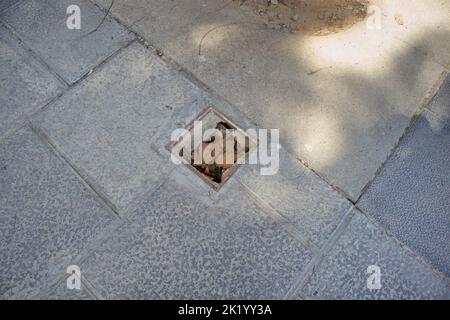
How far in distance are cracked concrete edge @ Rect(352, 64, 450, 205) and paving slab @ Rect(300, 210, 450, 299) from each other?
0.75 feet

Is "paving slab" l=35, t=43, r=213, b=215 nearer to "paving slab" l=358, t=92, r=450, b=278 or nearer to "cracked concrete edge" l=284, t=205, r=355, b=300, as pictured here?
"cracked concrete edge" l=284, t=205, r=355, b=300

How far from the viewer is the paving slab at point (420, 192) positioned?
1928mm

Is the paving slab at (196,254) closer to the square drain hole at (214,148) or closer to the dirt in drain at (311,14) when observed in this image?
the square drain hole at (214,148)

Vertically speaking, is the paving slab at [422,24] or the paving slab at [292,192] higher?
the paving slab at [422,24]

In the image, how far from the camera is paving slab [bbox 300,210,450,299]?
180cm

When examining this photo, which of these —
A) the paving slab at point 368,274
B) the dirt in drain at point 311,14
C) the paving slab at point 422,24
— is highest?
the paving slab at point 422,24

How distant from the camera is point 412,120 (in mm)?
2240

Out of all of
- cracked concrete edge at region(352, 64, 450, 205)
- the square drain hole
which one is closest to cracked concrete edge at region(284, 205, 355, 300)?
cracked concrete edge at region(352, 64, 450, 205)

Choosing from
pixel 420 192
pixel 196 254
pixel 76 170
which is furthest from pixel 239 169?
pixel 420 192

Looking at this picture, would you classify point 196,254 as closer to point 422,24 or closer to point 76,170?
point 76,170

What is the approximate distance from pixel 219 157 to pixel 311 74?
85cm

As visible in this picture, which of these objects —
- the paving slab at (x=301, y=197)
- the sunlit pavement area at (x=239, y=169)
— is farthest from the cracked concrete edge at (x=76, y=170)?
the paving slab at (x=301, y=197)

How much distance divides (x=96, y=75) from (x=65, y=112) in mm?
325

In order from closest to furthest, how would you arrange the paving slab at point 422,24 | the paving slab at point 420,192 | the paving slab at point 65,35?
the paving slab at point 420,192 → the paving slab at point 65,35 → the paving slab at point 422,24
